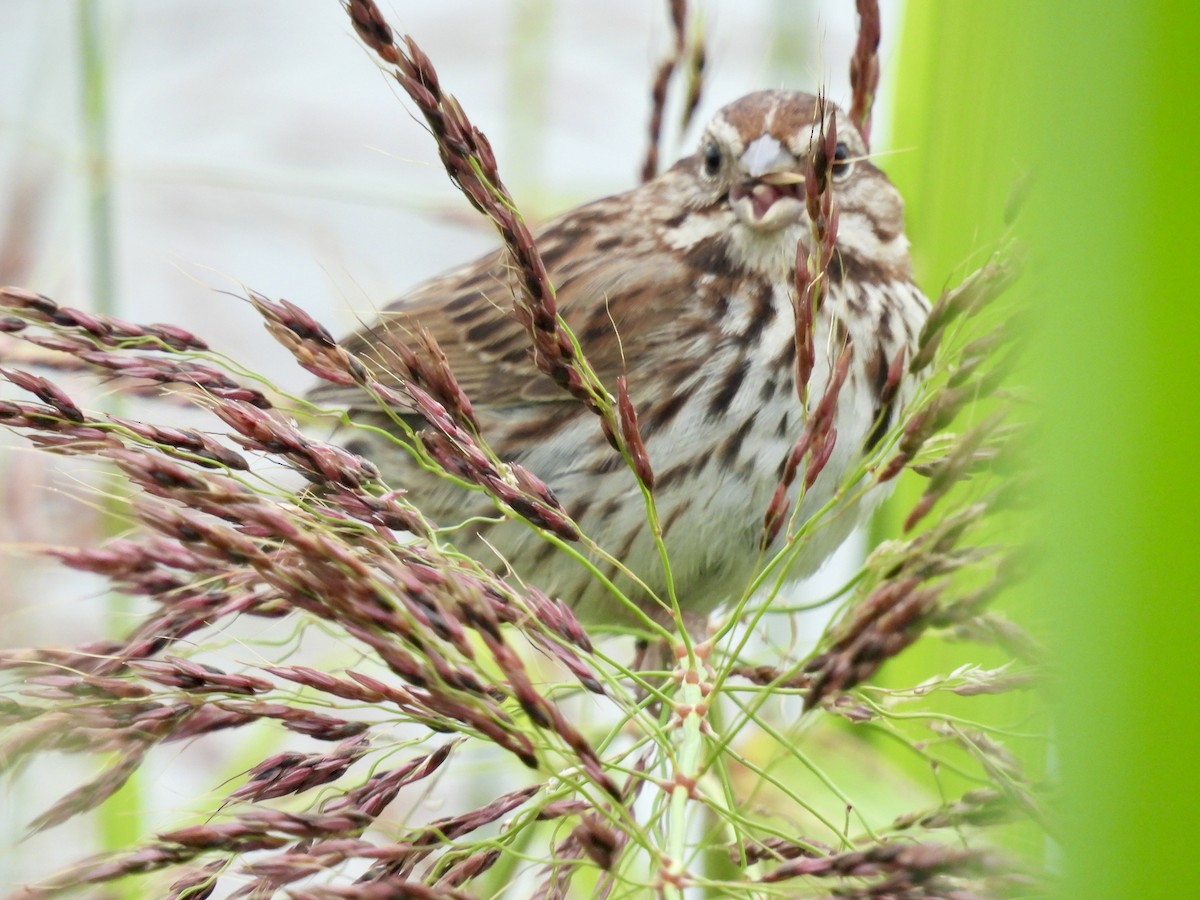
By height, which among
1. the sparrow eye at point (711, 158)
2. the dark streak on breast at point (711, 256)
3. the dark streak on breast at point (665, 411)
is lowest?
the dark streak on breast at point (665, 411)

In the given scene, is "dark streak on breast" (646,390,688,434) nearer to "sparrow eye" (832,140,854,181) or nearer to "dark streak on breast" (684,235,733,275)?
"dark streak on breast" (684,235,733,275)

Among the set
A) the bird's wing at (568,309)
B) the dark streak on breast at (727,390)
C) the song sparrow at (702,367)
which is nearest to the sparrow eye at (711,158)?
the song sparrow at (702,367)

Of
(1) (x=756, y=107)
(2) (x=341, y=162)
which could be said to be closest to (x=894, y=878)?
(1) (x=756, y=107)

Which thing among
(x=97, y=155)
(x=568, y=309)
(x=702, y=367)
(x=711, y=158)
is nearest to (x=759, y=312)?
(x=702, y=367)

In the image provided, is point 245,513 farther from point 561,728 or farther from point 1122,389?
point 1122,389

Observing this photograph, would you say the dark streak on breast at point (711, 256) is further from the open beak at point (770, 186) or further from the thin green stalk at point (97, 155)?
the thin green stalk at point (97, 155)
